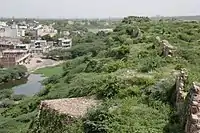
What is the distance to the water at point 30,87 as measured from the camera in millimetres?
46431

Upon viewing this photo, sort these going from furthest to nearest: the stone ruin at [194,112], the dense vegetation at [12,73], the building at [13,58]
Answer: the building at [13,58], the dense vegetation at [12,73], the stone ruin at [194,112]

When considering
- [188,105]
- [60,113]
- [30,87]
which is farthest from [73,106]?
[30,87]

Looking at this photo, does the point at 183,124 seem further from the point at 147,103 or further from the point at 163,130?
the point at 147,103

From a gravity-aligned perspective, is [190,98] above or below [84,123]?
above

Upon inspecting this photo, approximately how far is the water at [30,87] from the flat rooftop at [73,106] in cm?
3152

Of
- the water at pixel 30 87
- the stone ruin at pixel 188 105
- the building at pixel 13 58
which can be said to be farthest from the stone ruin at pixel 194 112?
the building at pixel 13 58

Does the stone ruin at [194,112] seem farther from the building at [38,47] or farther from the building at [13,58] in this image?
the building at [38,47]

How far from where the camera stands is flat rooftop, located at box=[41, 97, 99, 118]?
1175cm

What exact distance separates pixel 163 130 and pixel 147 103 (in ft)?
5.81

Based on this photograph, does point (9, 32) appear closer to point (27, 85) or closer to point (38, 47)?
point (38, 47)

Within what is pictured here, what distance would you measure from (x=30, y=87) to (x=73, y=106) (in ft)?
127

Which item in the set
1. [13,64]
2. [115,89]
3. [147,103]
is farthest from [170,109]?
[13,64]

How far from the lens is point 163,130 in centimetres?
979

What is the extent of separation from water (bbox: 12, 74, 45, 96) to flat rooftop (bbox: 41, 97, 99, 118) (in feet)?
103
